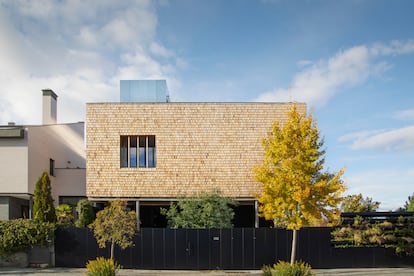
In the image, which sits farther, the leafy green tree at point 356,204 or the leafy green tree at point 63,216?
the leafy green tree at point 356,204

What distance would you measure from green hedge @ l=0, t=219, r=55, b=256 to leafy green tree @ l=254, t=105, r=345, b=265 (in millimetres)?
9500

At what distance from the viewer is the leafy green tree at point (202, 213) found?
2209cm

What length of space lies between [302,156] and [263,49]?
4.67 meters

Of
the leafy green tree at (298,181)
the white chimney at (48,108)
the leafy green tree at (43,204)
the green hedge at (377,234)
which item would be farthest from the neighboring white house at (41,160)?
the green hedge at (377,234)

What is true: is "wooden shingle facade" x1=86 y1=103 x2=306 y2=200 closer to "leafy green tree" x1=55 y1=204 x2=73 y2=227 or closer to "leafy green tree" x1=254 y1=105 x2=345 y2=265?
"leafy green tree" x1=55 y1=204 x2=73 y2=227

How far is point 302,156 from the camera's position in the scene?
19594 mm

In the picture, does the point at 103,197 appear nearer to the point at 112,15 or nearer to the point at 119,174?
the point at 119,174

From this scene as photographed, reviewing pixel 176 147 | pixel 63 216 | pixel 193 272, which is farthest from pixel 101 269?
pixel 176 147

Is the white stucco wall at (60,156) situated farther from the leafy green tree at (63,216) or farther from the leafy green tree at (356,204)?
the leafy green tree at (356,204)

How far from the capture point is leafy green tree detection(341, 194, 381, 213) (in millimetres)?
26172

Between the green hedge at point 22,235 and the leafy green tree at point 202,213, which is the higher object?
the leafy green tree at point 202,213

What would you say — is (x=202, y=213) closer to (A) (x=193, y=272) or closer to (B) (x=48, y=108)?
(A) (x=193, y=272)

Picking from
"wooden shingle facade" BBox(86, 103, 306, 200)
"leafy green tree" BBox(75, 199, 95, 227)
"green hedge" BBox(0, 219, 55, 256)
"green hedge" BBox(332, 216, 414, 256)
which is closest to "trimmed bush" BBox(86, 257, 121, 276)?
"green hedge" BBox(0, 219, 55, 256)

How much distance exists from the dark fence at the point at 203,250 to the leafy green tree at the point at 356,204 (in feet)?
19.1
